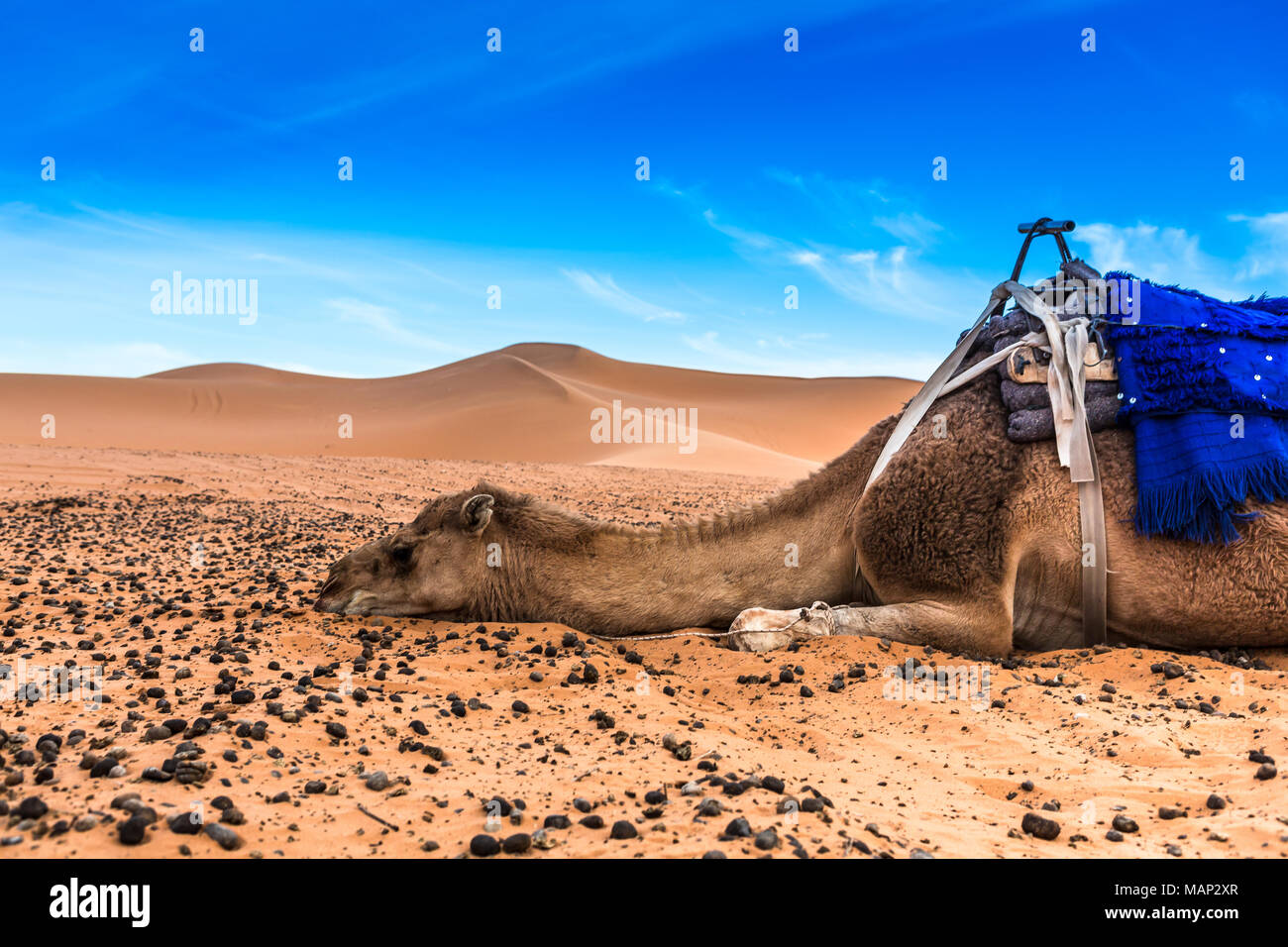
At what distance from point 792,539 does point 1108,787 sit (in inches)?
119

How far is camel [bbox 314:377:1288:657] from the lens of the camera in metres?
6.08

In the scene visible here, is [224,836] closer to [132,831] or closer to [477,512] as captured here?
[132,831]

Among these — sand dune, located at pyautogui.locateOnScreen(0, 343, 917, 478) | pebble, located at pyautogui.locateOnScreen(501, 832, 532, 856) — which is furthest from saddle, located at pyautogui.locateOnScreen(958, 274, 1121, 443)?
sand dune, located at pyautogui.locateOnScreen(0, 343, 917, 478)

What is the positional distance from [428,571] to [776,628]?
2.48 m

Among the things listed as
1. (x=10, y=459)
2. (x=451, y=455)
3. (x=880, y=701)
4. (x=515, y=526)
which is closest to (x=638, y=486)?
(x=10, y=459)

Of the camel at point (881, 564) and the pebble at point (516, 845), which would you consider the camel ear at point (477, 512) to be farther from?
the pebble at point (516, 845)

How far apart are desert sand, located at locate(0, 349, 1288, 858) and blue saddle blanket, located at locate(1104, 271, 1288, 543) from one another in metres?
0.99

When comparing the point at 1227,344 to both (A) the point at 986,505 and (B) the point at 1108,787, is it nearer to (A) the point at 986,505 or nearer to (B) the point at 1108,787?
(A) the point at 986,505

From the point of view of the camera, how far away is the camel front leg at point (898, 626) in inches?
239

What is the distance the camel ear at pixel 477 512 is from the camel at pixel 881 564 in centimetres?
2

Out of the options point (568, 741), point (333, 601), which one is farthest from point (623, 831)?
point (333, 601)

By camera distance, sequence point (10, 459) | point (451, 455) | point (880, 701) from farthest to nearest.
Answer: point (451, 455) → point (10, 459) → point (880, 701)

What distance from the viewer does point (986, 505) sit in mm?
6191

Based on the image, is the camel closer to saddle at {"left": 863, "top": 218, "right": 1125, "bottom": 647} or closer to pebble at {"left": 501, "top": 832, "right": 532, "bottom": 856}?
saddle at {"left": 863, "top": 218, "right": 1125, "bottom": 647}
